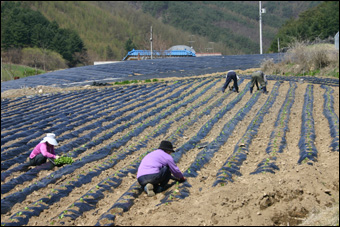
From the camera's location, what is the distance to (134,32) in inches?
2985

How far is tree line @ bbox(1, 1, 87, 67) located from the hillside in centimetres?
603

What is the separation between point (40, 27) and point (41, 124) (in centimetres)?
5048

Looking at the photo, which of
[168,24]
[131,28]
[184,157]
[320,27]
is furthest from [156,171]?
[168,24]

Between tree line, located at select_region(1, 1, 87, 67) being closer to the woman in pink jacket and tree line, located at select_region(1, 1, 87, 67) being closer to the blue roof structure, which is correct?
the blue roof structure

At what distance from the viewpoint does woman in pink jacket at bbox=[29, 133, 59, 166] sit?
303 inches

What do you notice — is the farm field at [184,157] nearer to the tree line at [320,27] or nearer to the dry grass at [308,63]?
the dry grass at [308,63]

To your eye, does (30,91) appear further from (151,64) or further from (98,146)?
(98,146)

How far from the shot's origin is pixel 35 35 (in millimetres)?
56219

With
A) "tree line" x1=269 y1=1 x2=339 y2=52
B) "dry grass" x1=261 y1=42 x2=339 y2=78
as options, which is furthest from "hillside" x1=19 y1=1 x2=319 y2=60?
"dry grass" x1=261 y1=42 x2=339 y2=78

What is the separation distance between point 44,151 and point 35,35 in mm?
53182

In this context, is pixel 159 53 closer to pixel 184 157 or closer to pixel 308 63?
pixel 308 63

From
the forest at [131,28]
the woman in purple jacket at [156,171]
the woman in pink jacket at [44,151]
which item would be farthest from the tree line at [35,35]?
the woman in purple jacket at [156,171]

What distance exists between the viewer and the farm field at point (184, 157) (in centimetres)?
516

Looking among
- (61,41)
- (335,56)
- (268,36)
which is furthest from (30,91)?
(268,36)
